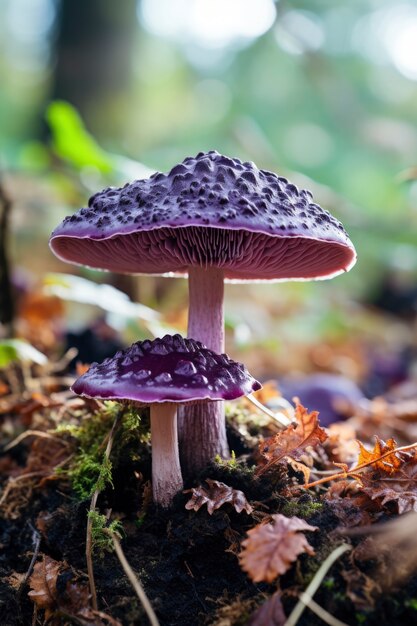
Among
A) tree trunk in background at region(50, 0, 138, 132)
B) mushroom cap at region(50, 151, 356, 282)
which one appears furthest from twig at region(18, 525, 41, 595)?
tree trunk in background at region(50, 0, 138, 132)

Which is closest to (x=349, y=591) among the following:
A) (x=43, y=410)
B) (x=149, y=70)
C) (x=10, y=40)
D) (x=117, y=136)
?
(x=43, y=410)

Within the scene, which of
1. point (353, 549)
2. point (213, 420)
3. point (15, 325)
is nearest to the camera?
point (353, 549)

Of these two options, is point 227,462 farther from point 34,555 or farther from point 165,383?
point 34,555

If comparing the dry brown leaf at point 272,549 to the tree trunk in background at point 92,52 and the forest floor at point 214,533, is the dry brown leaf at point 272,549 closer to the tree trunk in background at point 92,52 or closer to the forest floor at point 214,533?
the forest floor at point 214,533

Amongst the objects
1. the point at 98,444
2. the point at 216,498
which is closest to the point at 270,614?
the point at 216,498

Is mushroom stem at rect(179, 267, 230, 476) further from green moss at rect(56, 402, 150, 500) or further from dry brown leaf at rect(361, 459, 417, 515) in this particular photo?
dry brown leaf at rect(361, 459, 417, 515)

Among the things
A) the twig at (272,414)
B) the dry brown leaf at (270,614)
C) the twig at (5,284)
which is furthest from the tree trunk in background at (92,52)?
the dry brown leaf at (270,614)

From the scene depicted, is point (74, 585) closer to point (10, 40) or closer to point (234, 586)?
point (234, 586)
